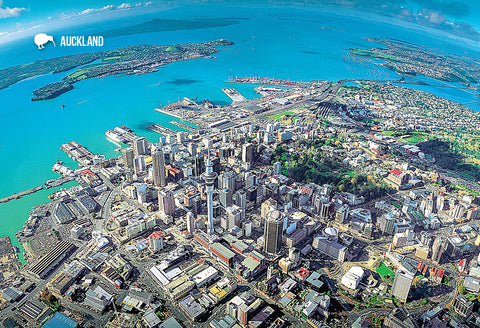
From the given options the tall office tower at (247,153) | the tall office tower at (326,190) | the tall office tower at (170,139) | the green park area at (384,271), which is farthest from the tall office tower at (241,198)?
the tall office tower at (170,139)

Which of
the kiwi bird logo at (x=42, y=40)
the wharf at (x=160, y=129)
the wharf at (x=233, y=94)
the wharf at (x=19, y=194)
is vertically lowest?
the wharf at (x=19, y=194)

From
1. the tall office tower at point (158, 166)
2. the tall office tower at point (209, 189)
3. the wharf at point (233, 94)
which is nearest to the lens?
the tall office tower at point (209, 189)

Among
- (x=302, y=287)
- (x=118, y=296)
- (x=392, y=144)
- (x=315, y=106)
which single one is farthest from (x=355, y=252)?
(x=315, y=106)

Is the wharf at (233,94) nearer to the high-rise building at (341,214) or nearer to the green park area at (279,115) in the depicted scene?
the green park area at (279,115)

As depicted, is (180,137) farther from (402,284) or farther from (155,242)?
(402,284)

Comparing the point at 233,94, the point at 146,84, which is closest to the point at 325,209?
the point at 233,94

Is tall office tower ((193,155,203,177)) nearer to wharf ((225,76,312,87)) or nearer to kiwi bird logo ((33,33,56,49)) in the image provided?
wharf ((225,76,312,87))
